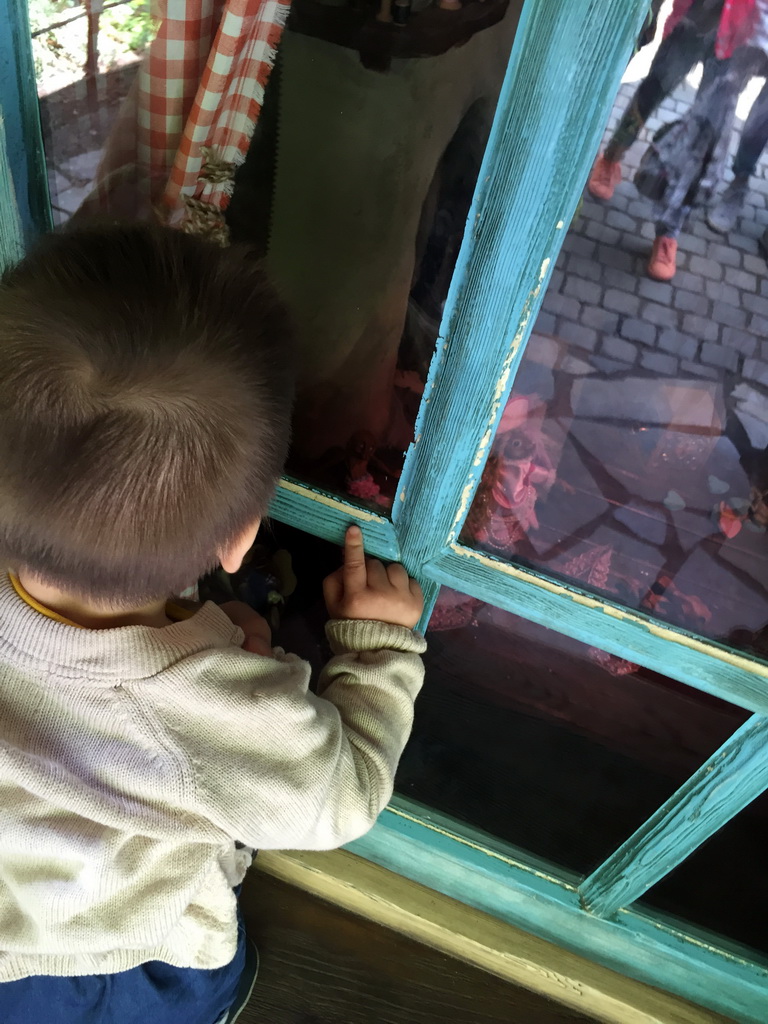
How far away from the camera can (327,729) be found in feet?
2.37

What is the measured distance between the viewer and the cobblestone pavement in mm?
567

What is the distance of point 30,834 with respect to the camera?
70 centimetres

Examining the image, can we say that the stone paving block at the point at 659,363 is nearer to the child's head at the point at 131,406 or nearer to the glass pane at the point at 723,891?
the child's head at the point at 131,406

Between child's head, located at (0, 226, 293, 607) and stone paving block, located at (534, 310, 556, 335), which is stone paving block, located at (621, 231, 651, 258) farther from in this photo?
child's head, located at (0, 226, 293, 607)

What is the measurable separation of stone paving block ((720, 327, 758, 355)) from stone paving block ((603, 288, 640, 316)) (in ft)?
0.24

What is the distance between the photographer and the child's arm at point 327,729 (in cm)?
68

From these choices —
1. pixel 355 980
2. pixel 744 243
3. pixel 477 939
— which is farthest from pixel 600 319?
pixel 355 980

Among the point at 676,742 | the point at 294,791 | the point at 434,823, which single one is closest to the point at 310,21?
the point at 294,791

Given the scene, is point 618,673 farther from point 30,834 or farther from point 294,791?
point 30,834

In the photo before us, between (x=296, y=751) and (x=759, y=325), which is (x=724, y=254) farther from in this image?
(x=296, y=751)

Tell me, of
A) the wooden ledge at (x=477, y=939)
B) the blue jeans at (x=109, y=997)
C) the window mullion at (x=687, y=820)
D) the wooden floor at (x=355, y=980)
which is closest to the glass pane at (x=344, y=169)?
the window mullion at (x=687, y=820)

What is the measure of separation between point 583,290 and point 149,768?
0.56 metres

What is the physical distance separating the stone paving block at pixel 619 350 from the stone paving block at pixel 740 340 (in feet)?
0.23

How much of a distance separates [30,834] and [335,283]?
62 centimetres
